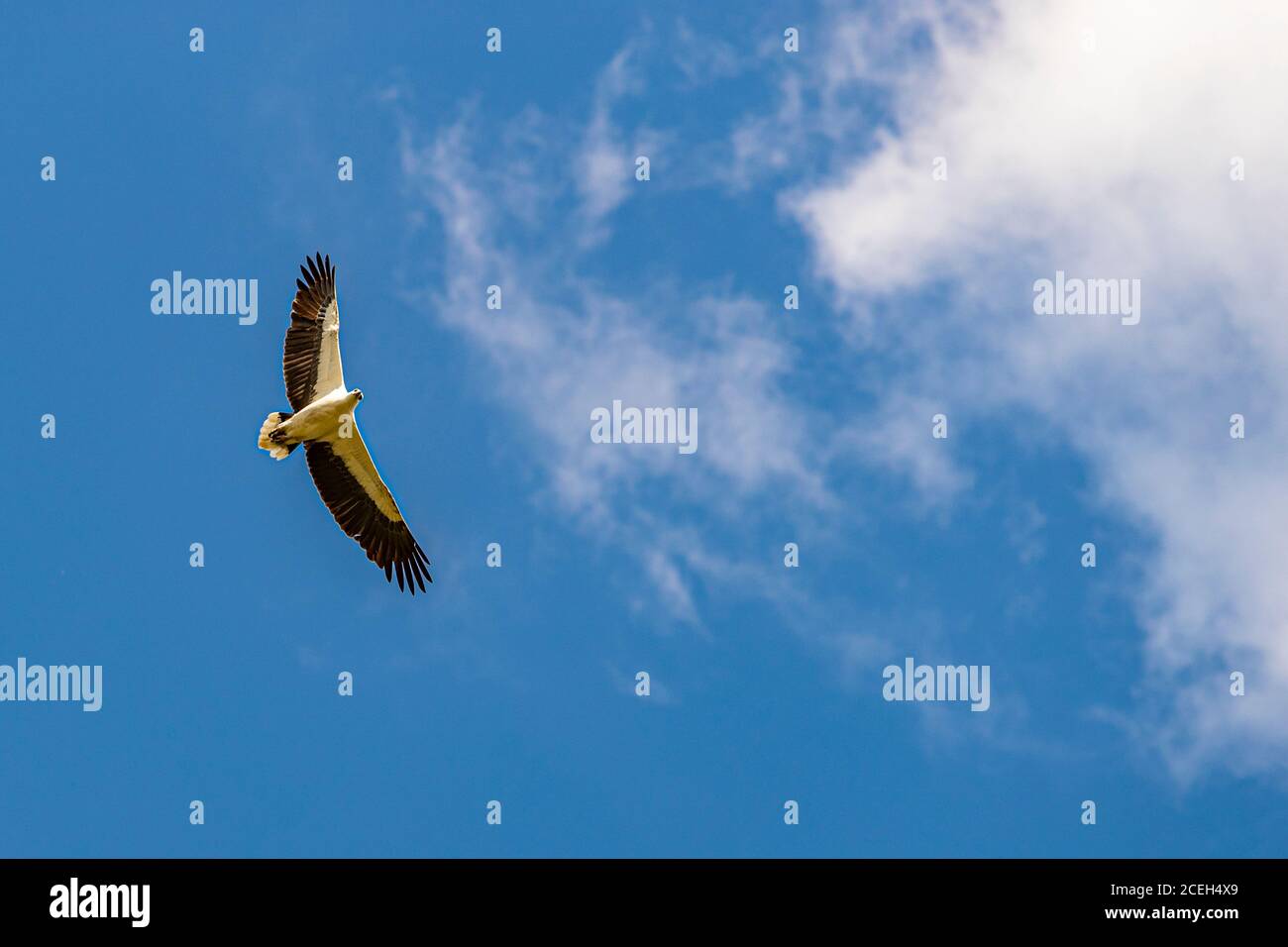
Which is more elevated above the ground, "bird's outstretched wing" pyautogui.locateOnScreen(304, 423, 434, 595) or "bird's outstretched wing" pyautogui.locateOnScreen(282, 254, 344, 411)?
"bird's outstretched wing" pyautogui.locateOnScreen(282, 254, 344, 411)

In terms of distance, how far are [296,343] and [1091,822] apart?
18535 mm

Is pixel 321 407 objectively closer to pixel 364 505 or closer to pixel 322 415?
pixel 322 415

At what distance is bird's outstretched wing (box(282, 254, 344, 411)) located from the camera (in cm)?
3353

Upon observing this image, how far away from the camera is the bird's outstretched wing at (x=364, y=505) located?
113 ft

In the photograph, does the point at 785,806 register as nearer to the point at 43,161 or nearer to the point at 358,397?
the point at 358,397

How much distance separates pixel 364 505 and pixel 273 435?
8.64ft

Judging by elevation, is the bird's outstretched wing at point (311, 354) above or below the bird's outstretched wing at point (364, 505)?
above

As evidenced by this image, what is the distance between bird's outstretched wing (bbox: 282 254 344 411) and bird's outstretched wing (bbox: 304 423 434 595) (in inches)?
48.2

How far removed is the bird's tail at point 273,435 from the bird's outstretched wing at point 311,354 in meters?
0.34

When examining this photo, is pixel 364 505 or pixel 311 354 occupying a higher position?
pixel 311 354

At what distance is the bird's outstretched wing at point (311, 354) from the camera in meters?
33.5

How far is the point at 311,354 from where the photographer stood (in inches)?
1320

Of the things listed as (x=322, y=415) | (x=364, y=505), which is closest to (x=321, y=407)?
(x=322, y=415)

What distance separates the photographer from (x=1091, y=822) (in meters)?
35.3
